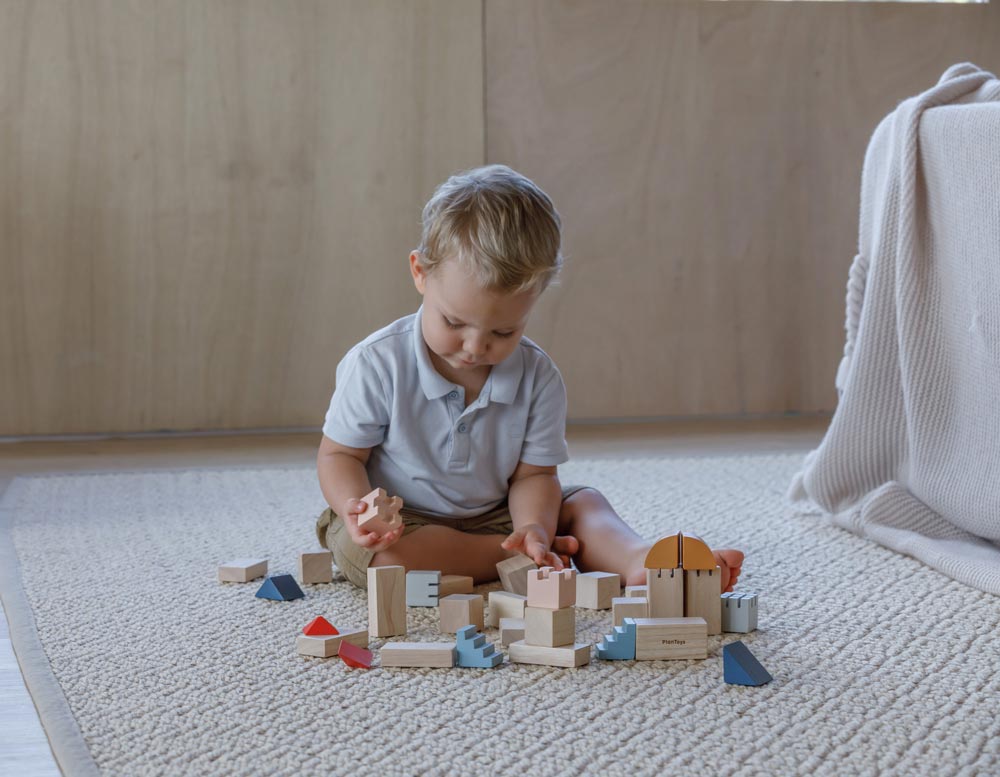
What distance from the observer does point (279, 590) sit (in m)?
1.07

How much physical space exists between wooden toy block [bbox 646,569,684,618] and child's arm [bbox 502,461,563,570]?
15 centimetres

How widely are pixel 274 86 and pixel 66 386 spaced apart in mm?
670

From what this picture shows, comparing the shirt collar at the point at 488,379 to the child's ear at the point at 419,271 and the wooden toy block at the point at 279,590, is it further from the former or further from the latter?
A: the wooden toy block at the point at 279,590

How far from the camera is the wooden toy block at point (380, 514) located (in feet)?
3.27

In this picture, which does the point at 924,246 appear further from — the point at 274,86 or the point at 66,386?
the point at 66,386

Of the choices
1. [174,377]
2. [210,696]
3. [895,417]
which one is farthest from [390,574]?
[174,377]

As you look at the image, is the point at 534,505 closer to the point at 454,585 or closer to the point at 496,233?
the point at 454,585

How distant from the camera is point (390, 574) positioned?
96 centimetres

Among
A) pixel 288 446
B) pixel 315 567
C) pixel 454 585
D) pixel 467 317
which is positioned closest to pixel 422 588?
pixel 454 585

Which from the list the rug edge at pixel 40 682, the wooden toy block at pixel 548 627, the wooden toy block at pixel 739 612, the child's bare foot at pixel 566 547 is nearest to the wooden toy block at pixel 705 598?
the wooden toy block at pixel 739 612

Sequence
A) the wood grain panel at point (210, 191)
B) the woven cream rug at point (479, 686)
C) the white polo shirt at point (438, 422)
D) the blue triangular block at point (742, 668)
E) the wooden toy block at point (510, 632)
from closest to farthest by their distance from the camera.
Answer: the woven cream rug at point (479, 686), the blue triangular block at point (742, 668), the wooden toy block at point (510, 632), the white polo shirt at point (438, 422), the wood grain panel at point (210, 191)

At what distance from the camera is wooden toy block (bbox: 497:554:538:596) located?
1075 mm

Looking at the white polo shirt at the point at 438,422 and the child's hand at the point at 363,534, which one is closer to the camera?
the child's hand at the point at 363,534

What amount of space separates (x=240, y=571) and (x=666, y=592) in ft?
1.42
